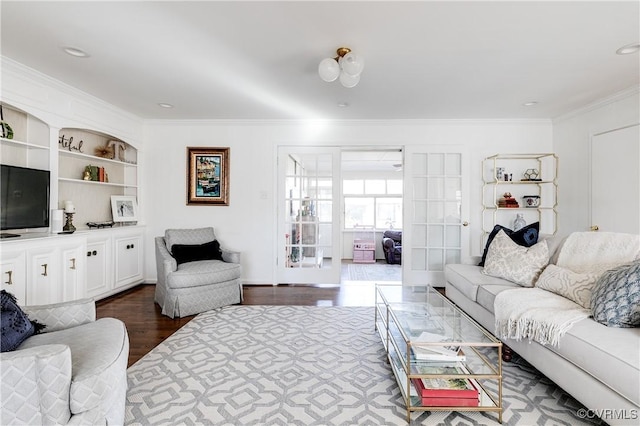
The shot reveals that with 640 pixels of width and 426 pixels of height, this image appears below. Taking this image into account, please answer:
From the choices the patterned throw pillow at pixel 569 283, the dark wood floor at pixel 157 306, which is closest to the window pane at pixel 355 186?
the dark wood floor at pixel 157 306

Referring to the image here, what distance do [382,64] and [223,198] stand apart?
9.59 ft

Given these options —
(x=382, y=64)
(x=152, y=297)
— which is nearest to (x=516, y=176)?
(x=382, y=64)

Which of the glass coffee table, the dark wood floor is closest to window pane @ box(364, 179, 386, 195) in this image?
the dark wood floor

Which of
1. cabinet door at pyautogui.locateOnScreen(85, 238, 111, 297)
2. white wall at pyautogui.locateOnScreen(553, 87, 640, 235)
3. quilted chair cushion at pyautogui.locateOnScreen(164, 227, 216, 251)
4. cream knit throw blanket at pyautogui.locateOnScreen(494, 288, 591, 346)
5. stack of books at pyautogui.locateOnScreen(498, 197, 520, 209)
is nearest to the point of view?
cream knit throw blanket at pyautogui.locateOnScreen(494, 288, 591, 346)

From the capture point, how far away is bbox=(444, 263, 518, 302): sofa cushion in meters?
2.82

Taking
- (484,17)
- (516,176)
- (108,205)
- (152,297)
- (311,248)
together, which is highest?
(484,17)

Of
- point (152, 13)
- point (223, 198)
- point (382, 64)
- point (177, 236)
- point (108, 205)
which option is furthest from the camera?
point (223, 198)

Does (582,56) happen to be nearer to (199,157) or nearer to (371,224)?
(199,157)

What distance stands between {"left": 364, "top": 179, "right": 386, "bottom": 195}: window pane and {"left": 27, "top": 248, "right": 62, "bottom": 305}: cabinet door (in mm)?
6518

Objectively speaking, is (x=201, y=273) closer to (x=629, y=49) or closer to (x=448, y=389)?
(x=448, y=389)

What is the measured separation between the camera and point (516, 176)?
450 cm

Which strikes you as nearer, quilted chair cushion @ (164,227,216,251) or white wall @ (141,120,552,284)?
quilted chair cushion @ (164,227,216,251)

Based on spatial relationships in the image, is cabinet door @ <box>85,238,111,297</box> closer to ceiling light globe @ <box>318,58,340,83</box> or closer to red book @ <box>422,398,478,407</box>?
ceiling light globe @ <box>318,58,340,83</box>

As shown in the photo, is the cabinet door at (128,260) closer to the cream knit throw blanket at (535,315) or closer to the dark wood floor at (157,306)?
the dark wood floor at (157,306)
